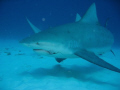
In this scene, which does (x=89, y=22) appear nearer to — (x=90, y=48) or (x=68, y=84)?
(x=90, y=48)

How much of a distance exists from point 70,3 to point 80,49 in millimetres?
28385

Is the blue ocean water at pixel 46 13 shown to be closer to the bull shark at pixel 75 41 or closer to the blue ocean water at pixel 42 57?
the blue ocean water at pixel 42 57

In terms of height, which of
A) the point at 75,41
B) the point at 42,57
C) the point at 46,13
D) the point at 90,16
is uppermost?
the point at 46,13

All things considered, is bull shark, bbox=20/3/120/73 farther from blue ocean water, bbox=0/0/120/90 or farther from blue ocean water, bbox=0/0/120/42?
blue ocean water, bbox=0/0/120/42

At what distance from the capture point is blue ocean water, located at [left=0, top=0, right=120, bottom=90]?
3.40 m

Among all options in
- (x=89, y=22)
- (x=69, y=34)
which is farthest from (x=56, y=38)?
(x=89, y=22)

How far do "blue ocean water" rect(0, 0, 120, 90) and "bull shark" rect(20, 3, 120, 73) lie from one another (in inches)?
36.8

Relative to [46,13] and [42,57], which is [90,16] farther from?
[46,13]

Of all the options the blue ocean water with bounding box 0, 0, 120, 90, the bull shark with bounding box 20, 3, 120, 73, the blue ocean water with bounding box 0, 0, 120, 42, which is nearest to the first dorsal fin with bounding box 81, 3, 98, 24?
the bull shark with bounding box 20, 3, 120, 73

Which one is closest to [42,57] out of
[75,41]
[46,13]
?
[75,41]

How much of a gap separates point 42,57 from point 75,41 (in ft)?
11.5

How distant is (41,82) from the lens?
3.41 metres

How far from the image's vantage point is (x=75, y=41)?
345cm

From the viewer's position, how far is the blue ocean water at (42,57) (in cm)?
340
